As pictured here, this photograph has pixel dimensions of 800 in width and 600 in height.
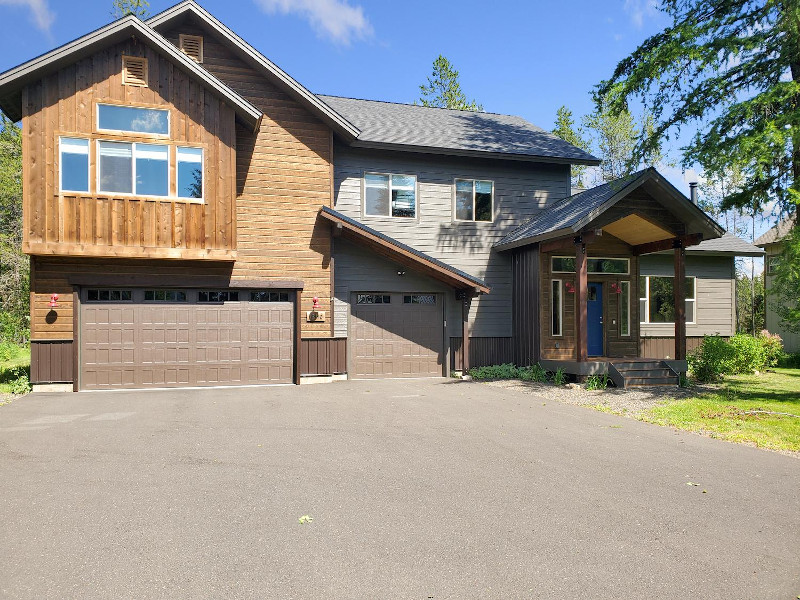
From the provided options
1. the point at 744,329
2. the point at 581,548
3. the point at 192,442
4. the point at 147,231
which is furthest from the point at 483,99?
the point at 581,548

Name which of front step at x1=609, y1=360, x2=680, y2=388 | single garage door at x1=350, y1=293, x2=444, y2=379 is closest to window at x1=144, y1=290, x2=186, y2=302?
single garage door at x1=350, y1=293, x2=444, y2=379

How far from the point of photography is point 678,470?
6.46m

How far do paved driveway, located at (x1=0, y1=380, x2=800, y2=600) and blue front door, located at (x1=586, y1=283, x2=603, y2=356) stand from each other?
7568 millimetres

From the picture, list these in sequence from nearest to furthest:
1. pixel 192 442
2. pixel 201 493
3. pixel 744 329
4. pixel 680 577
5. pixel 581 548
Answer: pixel 680 577, pixel 581 548, pixel 201 493, pixel 192 442, pixel 744 329

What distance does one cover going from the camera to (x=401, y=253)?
570 inches

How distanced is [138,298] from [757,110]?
47.2 feet

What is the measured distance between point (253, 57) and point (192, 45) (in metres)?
1.64

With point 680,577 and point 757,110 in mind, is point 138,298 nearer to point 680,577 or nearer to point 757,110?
point 680,577

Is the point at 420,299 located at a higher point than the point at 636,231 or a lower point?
lower

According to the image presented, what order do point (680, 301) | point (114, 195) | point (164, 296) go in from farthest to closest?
1. point (680, 301)
2. point (164, 296)
3. point (114, 195)

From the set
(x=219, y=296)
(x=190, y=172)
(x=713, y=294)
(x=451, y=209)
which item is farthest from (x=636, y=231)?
(x=190, y=172)

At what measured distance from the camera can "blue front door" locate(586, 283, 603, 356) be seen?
1655 centimetres

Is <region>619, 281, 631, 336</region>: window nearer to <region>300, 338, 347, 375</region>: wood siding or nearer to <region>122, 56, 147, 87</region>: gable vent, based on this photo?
<region>300, 338, 347, 375</region>: wood siding

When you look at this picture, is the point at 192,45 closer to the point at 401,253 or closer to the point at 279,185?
the point at 279,185
